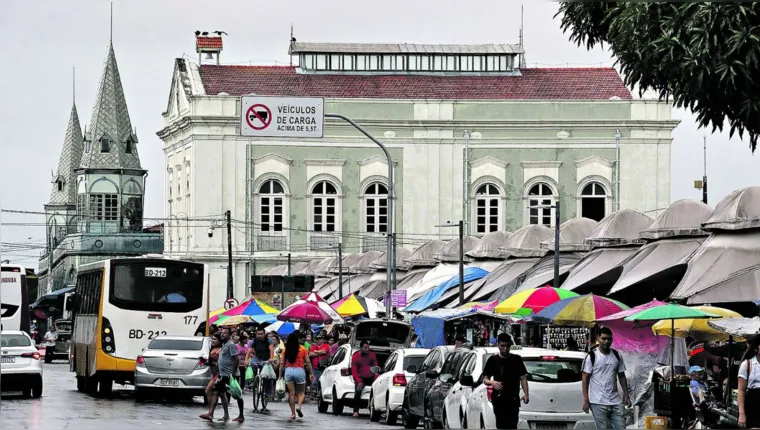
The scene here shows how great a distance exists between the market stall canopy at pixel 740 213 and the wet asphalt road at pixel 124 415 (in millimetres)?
6764

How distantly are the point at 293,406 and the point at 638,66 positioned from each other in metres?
11.8

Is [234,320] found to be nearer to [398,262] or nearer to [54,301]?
[398,262]

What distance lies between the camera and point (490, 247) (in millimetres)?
50531

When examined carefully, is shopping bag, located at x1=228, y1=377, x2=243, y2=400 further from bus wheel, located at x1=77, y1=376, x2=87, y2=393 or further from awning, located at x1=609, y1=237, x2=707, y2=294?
bus wheel, located at x1=77, y1=376, x2=87, y2=393

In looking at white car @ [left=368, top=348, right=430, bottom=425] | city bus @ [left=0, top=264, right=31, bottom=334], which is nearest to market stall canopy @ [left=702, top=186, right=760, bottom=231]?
white car @ [left=368, top=348, right=430, bottom=425]

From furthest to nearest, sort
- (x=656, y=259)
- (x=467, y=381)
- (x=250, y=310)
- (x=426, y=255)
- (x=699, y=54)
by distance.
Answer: (x=426, y=255) → (x=250, y=310) → (x=656, y=259) → (x=467, y=381) → (x=699, y=54)

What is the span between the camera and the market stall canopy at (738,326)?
22008 millimetres

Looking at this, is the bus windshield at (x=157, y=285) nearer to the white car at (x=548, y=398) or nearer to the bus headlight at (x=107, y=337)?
the bus headlight at (x=107, y=337)

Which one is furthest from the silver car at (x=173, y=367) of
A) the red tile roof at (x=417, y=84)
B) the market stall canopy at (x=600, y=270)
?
the red tile roof at (x=417, y=84)

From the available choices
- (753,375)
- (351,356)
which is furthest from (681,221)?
(753,375)

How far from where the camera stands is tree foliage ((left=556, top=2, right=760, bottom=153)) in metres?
18.5

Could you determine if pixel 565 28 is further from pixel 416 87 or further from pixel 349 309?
pixel 416 87

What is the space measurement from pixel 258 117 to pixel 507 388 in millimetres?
15959

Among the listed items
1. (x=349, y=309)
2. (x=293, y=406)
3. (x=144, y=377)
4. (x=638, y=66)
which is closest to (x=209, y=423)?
(x=293, y=406)
